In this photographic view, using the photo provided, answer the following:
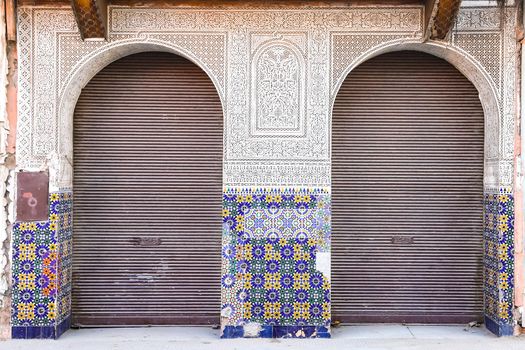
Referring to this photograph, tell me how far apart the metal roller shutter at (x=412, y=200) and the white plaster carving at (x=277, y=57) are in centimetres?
50

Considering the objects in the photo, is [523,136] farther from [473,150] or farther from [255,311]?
[255,311]

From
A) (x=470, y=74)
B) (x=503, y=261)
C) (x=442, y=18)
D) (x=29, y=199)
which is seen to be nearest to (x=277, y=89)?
(x=442, y=18)

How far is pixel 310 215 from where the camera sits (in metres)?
5.47

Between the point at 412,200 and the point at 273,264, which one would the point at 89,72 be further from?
the point at 412,200

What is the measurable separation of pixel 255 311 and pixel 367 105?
231 centimetres

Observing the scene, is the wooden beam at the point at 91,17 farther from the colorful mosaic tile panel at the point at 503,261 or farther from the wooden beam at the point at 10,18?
the colorful mosaic tile panel at the point at 503,261

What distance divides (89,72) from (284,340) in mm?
3137

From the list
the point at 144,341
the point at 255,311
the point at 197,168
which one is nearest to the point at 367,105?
the point at 197,168

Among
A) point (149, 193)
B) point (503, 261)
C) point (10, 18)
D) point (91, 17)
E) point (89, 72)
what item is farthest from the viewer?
point (149, 193)

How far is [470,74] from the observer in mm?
5742

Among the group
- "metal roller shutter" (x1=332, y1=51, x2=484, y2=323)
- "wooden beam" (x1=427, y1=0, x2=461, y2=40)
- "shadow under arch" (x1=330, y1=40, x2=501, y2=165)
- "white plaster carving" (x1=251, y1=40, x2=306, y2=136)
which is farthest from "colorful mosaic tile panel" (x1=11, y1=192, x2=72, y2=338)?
"wooden beam" (x1=427, y1=0, x2=461, y2=40)

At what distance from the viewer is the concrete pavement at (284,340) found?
5262mm

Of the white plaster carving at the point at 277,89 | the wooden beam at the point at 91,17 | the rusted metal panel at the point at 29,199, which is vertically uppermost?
the wooden beam at the point at 91,17

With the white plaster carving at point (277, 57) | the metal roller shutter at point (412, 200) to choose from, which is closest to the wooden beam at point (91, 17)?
the white plaster carving at point (277, 57)
